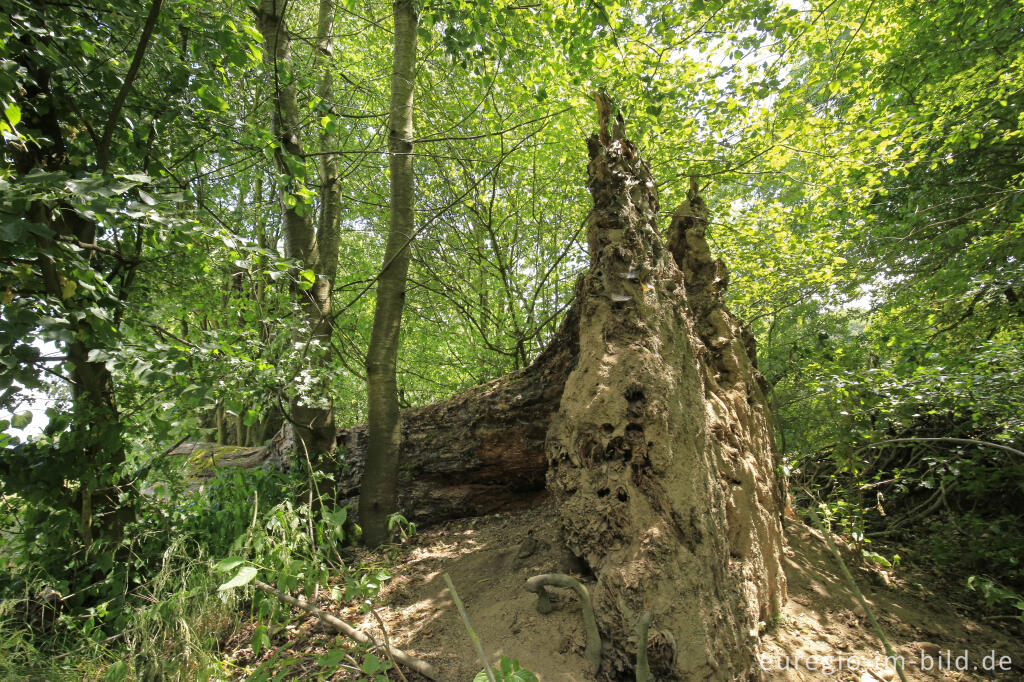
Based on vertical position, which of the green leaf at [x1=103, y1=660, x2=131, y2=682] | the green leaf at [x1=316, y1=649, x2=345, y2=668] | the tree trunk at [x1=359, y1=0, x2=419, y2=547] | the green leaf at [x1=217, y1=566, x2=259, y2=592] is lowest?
the green leaf at [x1=103, y1=660, x2=131, y2=682]

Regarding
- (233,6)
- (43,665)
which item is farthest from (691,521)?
(233,6)

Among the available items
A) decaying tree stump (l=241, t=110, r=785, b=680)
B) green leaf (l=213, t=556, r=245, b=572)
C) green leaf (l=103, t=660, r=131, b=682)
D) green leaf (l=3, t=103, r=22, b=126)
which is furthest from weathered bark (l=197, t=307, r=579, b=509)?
green leaf (l=3, t=103, r=22, b=126)

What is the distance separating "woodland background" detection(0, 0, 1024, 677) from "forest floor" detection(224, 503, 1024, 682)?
329mm

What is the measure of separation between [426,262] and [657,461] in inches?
252

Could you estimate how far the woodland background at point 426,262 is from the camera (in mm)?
2408

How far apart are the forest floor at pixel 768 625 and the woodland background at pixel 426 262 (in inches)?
13.0

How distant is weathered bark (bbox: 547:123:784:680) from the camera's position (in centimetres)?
207

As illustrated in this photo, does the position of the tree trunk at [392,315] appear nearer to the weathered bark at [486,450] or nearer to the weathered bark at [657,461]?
the weathered bark at [486,450]

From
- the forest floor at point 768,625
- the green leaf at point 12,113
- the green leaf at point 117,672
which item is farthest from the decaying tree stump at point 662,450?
the green leaf at point 12,113

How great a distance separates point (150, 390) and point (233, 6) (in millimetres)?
3280

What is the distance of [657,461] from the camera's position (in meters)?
2.37

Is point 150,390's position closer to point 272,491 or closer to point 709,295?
point 272,491

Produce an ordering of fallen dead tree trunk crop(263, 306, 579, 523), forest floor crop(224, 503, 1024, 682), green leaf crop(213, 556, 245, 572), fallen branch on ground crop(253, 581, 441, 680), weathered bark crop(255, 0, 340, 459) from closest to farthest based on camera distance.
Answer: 1. green leaf crop(213, 556, 245, 572)
2. fallen branch on ground crop(253, 581, 441, 680)
3. forest floor crop(224, 503, 1024, 682)
4. weathered bark crop(255, 0, 340, 459)
5. fallen dead tree trunk crop(263, 306, 579, 523)

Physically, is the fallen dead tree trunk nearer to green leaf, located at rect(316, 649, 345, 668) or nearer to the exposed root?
the exposed root
